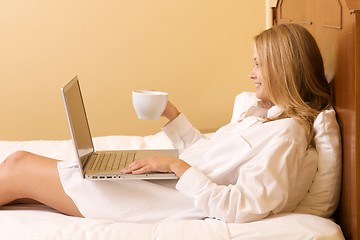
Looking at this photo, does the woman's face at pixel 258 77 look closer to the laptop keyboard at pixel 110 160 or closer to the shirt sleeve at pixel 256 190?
the shirt sleeve at pixel 256 190

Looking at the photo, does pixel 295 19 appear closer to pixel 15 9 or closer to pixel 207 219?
pixel 207 219

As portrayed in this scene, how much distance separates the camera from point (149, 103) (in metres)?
1.87

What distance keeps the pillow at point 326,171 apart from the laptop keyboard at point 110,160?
0.51m

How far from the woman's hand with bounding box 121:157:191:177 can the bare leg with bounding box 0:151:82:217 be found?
24 centimetres

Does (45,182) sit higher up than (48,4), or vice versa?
(48,4)

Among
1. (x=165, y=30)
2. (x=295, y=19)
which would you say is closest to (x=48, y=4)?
(x=165, y=30)

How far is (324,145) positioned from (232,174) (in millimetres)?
250

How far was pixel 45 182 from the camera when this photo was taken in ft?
5.74

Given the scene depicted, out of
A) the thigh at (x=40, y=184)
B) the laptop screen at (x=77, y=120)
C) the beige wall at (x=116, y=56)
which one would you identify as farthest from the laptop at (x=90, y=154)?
the beige wall at (x=116, y=56)

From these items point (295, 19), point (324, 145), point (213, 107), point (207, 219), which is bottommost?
point (213, 107)

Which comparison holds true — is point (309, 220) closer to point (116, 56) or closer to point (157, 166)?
point (157, 166)

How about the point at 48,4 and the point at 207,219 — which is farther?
the point at 48,4

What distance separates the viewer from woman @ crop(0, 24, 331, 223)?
1.48 m

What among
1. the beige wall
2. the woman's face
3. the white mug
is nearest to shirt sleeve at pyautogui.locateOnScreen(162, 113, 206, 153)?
the white mug
